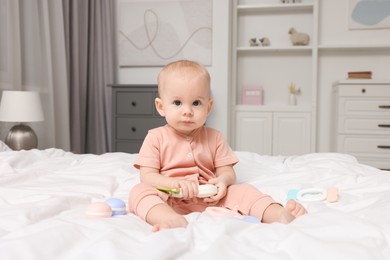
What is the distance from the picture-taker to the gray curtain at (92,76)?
3.51m

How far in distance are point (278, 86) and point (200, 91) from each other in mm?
3164

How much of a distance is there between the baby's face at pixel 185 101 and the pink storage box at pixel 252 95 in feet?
9.62

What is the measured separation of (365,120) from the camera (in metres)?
3.44

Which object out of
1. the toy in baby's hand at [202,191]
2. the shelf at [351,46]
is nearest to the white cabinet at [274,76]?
the shelf at [351,46]

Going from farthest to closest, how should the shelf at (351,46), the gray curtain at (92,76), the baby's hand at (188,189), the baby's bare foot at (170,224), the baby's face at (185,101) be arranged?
1. the shelf at (351,46)
2. the gray curtain at (92,76)
3. the baby's face at (185,101)
4. the baby's hand at (188,189)
5. the baby's bare foot at (170,224)

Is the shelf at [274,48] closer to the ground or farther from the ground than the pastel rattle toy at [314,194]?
farther from the ground

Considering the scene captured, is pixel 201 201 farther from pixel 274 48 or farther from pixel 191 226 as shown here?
pixel 274 48

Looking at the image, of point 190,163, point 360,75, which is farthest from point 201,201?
point 360,75

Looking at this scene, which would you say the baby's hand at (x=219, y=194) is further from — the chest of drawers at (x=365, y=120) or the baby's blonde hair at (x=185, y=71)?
the chest of drawers at (x=365, y=120)

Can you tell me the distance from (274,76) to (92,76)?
6.04 ft

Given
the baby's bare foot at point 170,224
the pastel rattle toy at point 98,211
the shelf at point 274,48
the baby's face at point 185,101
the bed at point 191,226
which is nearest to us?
the bed at point 191,226

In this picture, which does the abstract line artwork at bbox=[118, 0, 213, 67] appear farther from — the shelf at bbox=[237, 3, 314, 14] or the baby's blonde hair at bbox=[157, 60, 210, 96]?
the baby's blonde hair at bbox=[157, 60, 210, 96]

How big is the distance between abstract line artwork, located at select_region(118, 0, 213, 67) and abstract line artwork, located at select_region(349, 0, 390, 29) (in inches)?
56.3

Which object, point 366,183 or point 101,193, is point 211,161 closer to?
point 101,193
